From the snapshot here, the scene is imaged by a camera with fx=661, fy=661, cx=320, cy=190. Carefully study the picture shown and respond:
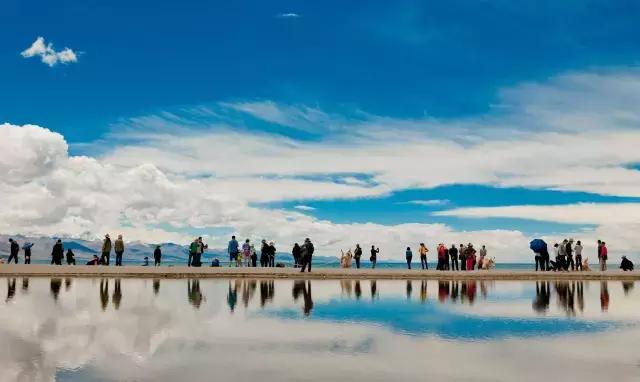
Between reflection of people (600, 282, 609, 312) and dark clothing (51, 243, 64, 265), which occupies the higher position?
dark clothing (51, 243, 64, 265)

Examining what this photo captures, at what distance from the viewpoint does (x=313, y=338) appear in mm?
14539

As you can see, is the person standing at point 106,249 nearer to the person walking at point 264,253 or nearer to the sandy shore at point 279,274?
the sandy shore at point 279,274

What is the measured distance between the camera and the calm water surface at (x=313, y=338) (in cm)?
1088

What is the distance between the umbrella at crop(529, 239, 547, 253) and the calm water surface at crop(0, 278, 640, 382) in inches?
831

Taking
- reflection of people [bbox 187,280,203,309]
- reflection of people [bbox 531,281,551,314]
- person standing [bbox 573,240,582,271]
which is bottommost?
reflection of people [bbox 531,281,551,314]

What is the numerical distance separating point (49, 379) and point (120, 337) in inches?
170

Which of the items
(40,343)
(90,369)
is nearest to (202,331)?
(40,343)

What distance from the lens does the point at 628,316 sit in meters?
19.8

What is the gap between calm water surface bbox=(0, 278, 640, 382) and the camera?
10875 millimetres

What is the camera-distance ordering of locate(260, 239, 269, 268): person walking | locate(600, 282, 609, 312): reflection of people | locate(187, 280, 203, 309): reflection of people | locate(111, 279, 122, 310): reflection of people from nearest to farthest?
locate(111, 279, 122, 310): reflection of people, locate(600, 282, 609, 312): reflection of people, locate(187, 280, 203, 309): reflection of people, locate(260, 239, 269, 268): person walking

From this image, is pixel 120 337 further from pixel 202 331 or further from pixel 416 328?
pixel 416 328

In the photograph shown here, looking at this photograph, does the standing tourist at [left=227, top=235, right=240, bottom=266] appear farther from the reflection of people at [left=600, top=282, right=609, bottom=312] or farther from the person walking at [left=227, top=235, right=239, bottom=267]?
the reflection of people at [left=600, top=282, right=609, bottom=312]

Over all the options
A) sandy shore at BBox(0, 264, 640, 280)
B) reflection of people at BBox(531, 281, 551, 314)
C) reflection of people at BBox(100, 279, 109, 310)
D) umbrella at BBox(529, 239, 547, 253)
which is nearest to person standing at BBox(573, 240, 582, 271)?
umbrella at BBox(529, 239, 547, 253)

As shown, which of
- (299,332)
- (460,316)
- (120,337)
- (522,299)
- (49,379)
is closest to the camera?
(49,379)
